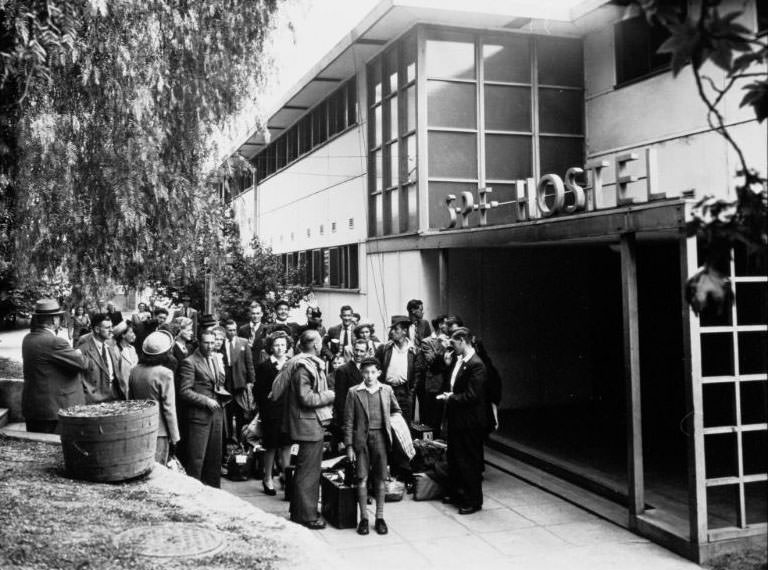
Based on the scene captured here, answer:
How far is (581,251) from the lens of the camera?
13930mm

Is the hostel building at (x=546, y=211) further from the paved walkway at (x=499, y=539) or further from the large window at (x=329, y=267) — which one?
the paved walkway at (x=499, y=539)

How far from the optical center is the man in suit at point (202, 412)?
305 inches

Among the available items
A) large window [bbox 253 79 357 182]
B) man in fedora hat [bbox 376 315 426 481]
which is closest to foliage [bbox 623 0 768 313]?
man in fedora hat [bbox 376 315 426 481]

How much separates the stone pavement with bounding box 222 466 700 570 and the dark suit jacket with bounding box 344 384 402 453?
37.8 inches

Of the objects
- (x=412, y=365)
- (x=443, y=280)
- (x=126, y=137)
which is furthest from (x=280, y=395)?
(x=443, y=280)

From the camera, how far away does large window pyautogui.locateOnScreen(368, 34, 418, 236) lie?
1525 cm

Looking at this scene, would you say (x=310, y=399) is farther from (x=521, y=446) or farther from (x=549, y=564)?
(x=521, y=446)

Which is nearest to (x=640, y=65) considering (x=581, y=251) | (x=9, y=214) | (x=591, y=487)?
(x=581, y=251)

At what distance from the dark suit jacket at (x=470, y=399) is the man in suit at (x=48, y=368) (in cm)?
421

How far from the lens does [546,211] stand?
941 cm

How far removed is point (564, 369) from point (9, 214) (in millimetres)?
10295

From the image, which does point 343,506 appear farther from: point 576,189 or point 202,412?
point 576,189

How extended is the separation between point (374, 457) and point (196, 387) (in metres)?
2.19

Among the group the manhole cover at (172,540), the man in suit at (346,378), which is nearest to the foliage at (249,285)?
the man in suit at (346,378)
